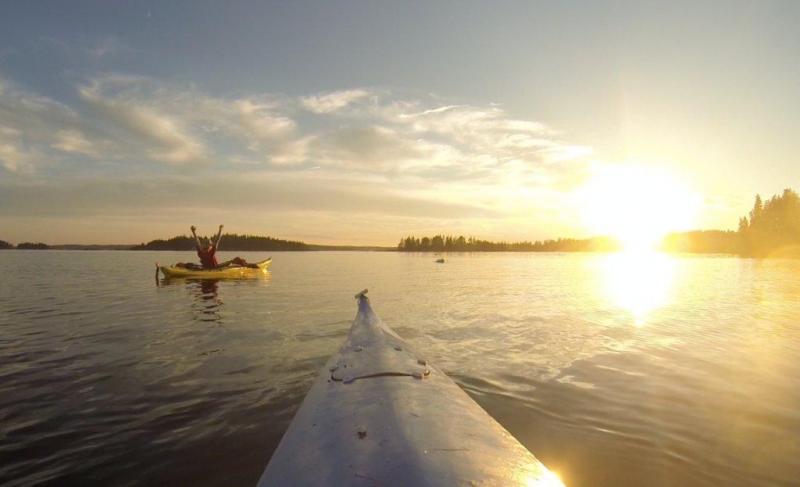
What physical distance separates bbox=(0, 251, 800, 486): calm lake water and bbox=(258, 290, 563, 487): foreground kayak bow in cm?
140

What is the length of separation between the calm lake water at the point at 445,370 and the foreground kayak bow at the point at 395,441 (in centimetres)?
140

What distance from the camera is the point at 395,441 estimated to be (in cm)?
347

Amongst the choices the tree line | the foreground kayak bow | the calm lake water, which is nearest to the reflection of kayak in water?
the calm lake water

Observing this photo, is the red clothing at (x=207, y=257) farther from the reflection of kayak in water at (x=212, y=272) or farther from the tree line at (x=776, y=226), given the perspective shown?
the tree line at (x=776, y=226)

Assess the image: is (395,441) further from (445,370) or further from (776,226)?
(776,226)

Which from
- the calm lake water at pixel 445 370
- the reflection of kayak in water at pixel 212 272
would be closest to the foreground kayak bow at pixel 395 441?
the calm lake water at pixel 445 370

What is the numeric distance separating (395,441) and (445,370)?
603cm

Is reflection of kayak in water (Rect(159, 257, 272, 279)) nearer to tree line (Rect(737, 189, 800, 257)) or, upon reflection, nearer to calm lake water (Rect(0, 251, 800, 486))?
calm lake water (Rect(0, 251, 800, 486))

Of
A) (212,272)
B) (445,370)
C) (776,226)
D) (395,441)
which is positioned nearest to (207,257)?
(212,272)

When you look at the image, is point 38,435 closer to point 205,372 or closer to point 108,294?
point 205,372

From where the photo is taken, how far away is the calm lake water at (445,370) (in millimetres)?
5223

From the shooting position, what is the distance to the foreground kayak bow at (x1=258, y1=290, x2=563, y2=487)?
3020 millimetres

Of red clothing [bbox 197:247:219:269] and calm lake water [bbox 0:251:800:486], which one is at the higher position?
red clothing [bbox 197:247:219:269]

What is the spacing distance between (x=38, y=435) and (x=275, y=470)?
4911 millimetres
